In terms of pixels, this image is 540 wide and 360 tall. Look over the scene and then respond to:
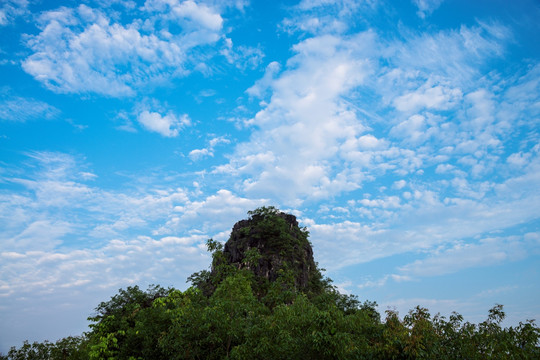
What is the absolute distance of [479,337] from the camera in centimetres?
1027

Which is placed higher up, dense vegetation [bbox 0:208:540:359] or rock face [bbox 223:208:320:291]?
rock face [bbox 223:208:320:291]

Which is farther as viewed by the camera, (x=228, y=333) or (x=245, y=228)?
(x=245, y=228)

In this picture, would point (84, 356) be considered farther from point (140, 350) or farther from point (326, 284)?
point (326, 284)

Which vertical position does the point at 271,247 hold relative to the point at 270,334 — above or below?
above

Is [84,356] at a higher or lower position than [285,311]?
lower

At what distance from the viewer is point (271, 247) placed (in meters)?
51.3

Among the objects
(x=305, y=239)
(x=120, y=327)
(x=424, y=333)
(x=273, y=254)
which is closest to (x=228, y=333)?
(x=424, y=333)

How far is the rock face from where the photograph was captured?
48.5 metres

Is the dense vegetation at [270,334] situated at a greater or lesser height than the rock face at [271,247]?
lesser

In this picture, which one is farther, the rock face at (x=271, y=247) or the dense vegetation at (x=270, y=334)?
the rock face at (x=271, y=247)

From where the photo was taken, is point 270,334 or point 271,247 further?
point 271,247

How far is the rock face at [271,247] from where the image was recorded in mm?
48531

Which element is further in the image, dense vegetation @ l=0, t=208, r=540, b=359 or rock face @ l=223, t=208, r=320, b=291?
rock face @ l=223, t=208, r=320, b=291

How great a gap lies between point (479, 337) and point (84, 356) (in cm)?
2627
